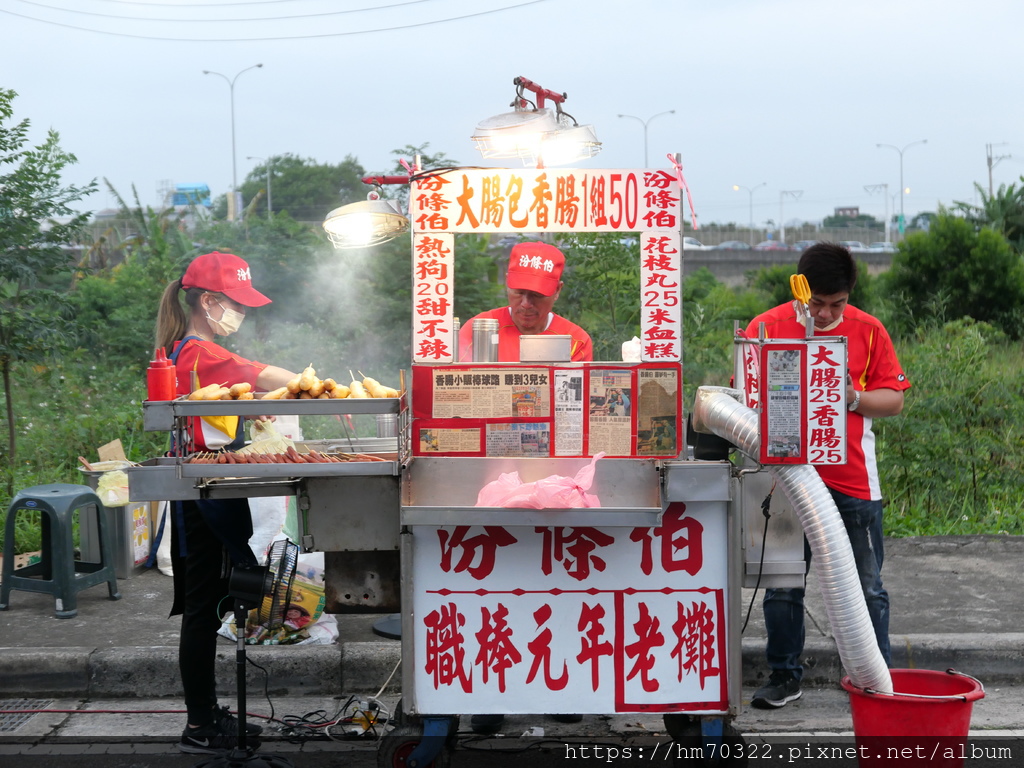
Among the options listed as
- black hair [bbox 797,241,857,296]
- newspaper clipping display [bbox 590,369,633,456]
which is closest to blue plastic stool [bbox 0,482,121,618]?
newspaper clipping display [bbox 590,369,633,456]

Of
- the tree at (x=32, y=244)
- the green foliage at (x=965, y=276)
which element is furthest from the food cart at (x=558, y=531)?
the green foliage at (x=965, y=276)

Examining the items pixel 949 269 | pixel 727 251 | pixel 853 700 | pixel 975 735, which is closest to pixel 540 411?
pixel 853 700

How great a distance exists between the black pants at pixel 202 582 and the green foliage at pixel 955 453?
200 inches

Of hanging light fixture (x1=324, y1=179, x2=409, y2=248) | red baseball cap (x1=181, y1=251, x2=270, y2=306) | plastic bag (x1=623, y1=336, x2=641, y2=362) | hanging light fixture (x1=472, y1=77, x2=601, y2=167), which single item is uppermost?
hanging light fixture (x1=472, y1=77, x2=601, y2=167)

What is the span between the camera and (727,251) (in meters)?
42.2

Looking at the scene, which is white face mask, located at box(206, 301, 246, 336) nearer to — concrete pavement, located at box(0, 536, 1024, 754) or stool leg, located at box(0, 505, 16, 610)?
concrete pavement, located at box(0, 536, 1024, 754)

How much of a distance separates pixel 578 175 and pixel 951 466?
5.41 meters

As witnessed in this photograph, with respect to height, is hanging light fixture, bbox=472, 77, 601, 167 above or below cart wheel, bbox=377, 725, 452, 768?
above

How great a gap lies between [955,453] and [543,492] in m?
5.56

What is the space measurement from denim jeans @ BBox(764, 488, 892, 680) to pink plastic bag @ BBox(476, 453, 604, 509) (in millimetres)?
1241

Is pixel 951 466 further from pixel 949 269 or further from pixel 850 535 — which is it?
pixel 949 269

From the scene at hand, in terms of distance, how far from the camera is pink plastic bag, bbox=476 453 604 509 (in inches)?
125

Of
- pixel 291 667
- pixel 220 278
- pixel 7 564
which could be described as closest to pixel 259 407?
pixel 220 278

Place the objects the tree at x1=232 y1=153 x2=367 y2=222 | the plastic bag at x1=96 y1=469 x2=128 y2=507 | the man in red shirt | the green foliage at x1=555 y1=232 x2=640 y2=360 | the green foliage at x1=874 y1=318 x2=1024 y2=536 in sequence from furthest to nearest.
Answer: the tree at x1=232 y1=153 x2=367 y2=222, the green foliage at x1=555 y1=232 x2=640 y2=360, the green foliage at x1=874 y1=318 x2=1024 y2=536, the plastic bag at x1=96 y1=469 x2=128 y2=507, the man in red shirt
